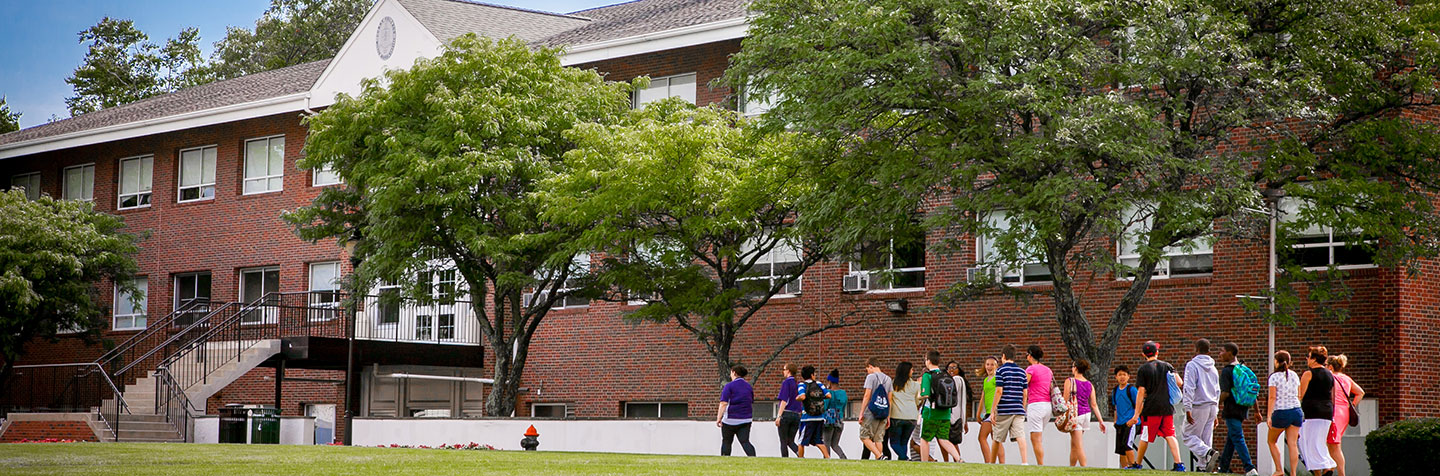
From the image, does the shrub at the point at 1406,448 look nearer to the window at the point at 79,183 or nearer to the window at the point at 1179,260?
the window at the point at 1179,260

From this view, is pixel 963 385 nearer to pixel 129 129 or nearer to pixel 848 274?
pixel 848 274

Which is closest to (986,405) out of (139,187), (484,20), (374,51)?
(374,51)

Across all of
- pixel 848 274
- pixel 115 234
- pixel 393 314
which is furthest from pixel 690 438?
pixel 115 234

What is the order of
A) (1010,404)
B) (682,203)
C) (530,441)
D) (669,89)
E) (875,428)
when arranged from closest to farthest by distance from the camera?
(1010,404), (875,428), (530,441), (682,203), (669,89)

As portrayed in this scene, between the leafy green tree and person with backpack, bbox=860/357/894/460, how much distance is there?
149ft

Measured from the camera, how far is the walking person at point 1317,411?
1566 centimetres

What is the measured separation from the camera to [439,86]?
26.8m

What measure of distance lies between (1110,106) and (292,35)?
44.0 metres

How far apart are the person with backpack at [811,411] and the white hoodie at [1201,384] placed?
16.4 feet

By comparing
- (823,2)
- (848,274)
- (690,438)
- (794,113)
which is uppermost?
(823,2)

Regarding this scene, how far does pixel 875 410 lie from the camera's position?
64.7 ft

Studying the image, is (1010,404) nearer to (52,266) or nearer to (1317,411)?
(1317,411)

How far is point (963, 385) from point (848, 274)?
35.8 ft

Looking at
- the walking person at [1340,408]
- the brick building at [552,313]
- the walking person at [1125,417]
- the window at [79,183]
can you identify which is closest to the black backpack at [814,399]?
the brick building at [552,313]
